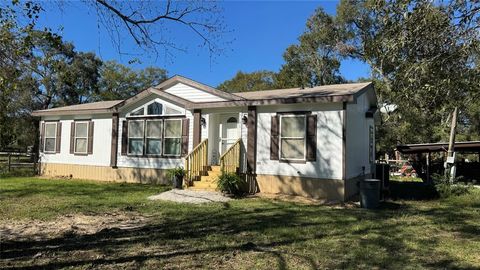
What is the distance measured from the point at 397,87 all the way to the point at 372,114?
811 cm

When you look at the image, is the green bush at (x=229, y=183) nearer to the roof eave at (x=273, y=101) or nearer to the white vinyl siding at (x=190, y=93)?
the roof eave at (x=273, y=101)

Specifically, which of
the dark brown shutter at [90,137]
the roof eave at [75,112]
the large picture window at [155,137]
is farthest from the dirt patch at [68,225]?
the dark brown shutter at [90,137]

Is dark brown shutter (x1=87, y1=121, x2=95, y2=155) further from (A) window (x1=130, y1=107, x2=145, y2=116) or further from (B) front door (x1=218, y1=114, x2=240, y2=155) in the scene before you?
(B) front door (x1=218, y1=114, x2=240, y2=155)

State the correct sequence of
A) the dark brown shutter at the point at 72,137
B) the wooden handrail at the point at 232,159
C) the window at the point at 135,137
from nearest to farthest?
the wooden handrail at the point at 232,159 → the window at the point at 135,137 → the dark brown shutter at the point at 72,137

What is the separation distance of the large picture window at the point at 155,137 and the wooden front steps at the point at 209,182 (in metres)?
1.81

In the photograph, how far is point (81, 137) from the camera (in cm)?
1839

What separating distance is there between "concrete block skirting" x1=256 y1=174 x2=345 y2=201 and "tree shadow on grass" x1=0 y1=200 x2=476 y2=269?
8.47ft

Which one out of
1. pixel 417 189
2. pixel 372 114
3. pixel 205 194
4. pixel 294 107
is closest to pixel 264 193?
pixel 205 194

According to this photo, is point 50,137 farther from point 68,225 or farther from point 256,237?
point 256,237

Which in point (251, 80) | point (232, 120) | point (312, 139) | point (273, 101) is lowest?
point (312, 139)

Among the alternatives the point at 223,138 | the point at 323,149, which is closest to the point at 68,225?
the point at 323,149

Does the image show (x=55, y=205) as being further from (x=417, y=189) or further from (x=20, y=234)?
(x=417, y=189)

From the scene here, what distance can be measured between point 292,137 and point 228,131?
2.84 meters

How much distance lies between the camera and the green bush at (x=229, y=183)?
12648 millimetres
